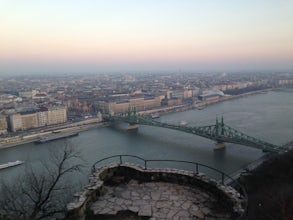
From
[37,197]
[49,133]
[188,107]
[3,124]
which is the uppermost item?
[37,197]

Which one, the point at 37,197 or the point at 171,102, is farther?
the point at 171,102

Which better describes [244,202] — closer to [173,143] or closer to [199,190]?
[199,190]

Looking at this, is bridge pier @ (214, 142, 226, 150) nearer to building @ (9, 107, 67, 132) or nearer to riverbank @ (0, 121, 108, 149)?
riverbank @ (0, 121, 108, 149)

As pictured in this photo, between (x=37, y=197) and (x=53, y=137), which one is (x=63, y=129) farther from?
(x=37, y=197)

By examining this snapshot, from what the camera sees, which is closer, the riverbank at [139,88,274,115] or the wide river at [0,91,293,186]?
the wide river at [0,91,293,186]

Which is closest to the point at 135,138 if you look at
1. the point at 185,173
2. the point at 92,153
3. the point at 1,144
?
the point at 92,153

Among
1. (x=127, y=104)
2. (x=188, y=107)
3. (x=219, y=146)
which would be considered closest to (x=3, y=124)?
(x=127, y=104)

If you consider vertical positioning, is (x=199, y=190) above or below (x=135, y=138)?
above

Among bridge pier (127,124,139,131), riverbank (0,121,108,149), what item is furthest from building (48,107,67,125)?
bridge pier (127,124,139,131)
